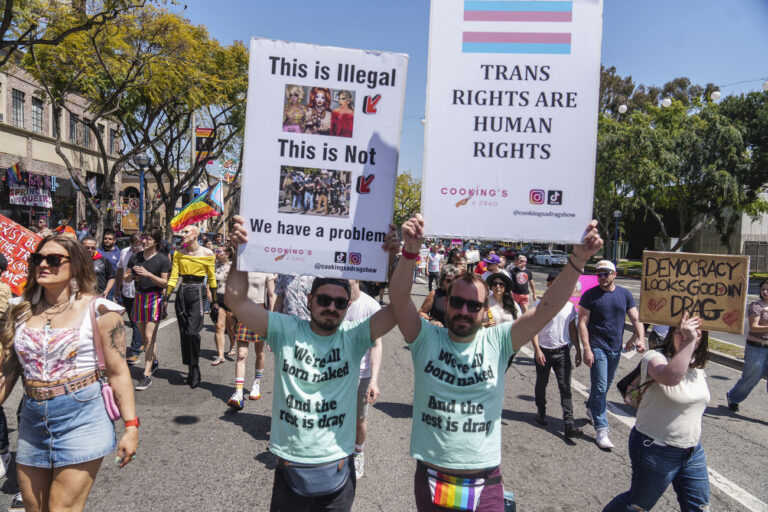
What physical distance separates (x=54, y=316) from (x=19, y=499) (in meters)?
1.79

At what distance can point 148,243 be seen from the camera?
21.8 feet

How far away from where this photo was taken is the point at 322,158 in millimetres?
2514

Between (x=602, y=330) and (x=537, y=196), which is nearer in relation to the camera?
(x=537, y=196)

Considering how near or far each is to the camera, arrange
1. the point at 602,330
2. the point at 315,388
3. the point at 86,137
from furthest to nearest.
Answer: the point at 86,137, the point at 602,330, the point at 315,388

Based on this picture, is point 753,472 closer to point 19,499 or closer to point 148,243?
point 19,499

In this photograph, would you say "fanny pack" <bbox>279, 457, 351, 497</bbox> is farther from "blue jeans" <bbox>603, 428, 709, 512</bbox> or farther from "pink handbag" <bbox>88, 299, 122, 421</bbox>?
"blue jeans" <bbox>603, 428, 709, 512</bbox>

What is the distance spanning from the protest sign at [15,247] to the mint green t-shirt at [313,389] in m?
4.31

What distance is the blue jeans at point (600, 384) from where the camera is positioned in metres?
5.15

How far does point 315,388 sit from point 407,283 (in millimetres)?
683

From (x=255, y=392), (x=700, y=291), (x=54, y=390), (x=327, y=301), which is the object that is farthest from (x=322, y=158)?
(x=255, y=392)

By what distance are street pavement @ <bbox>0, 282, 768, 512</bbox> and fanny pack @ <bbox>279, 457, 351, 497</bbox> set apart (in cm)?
149

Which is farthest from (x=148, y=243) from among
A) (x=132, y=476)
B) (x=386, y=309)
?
(x=386, y=309)

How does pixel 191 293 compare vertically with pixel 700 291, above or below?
below

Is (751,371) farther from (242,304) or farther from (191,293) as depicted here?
(191,293)
